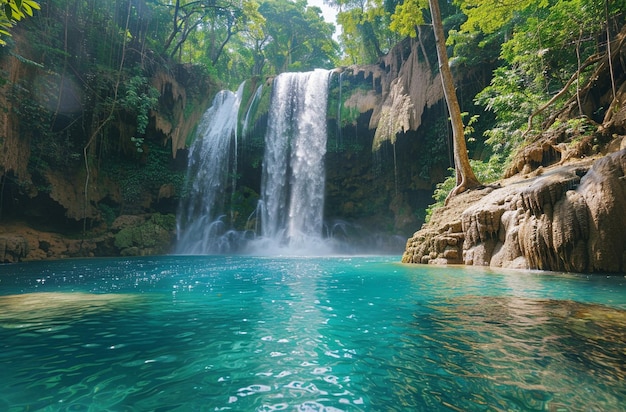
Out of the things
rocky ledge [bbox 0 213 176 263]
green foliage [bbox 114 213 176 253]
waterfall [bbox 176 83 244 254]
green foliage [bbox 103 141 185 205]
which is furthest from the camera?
waterfall [bbox 176 83 244 254]

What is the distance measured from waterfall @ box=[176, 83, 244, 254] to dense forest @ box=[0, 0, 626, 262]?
2.50ft

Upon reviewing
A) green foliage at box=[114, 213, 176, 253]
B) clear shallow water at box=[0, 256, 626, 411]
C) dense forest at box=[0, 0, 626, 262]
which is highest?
dense forest at box=[0, 0, 626, 262]

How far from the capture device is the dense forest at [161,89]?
9867 millimetres

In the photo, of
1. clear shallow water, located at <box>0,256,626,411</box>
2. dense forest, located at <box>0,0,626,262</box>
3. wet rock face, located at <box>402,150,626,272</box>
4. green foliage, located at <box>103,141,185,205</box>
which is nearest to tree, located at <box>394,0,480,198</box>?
dense forest, located at <box>0,0,626,262</box>

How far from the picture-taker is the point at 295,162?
61.4 feet

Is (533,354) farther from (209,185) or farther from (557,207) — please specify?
(209,185)

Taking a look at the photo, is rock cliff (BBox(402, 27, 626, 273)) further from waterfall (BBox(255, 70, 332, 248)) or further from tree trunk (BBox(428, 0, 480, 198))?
waterfall (BBox(255, 70, 332, 248))

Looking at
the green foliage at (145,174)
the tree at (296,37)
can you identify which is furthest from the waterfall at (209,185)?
the tree at (296,37)

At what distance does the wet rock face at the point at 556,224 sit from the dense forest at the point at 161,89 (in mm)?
2825

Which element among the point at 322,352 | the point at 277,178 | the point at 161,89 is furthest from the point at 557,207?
the point at 161,89

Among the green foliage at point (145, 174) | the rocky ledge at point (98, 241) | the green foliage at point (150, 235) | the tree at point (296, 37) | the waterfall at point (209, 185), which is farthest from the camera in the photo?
the tree at point (296, 37)

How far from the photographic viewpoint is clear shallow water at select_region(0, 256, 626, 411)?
4.89ft

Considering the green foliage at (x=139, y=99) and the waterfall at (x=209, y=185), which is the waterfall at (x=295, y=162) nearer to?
the waterfall at (x=209, y=185)

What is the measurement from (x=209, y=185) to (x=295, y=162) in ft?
17.4
